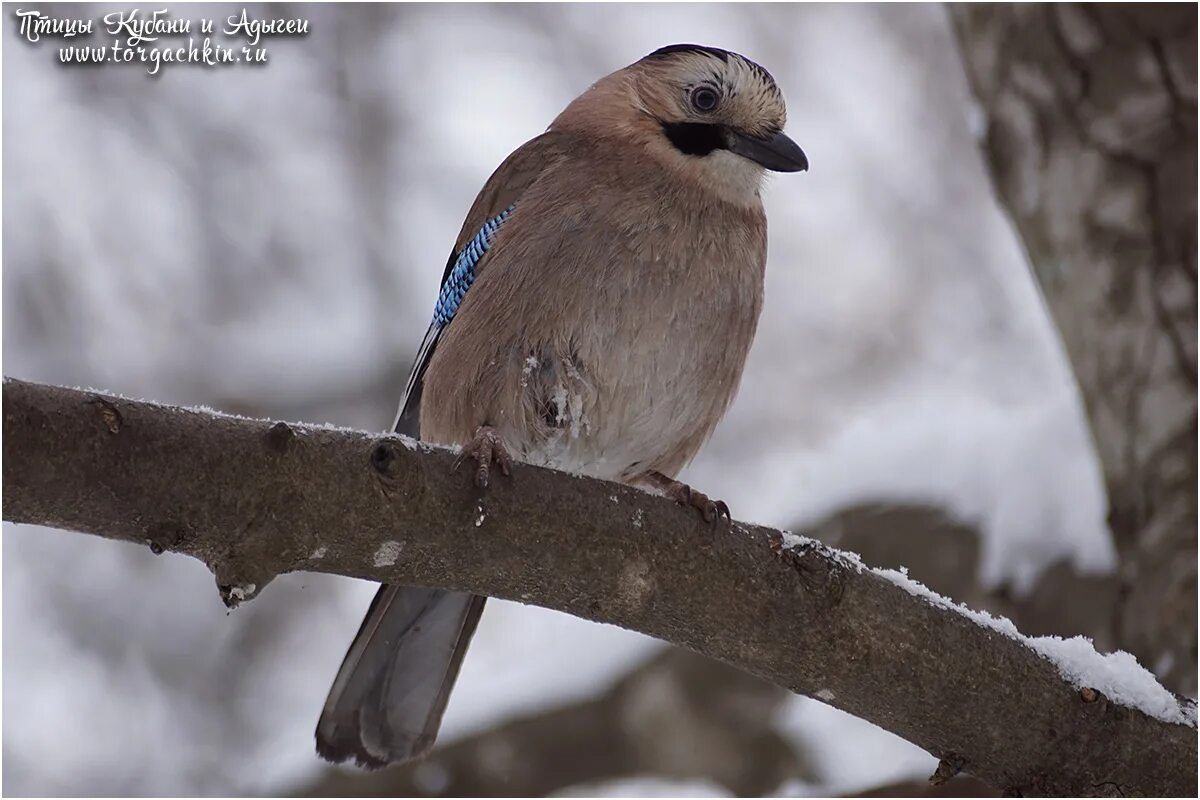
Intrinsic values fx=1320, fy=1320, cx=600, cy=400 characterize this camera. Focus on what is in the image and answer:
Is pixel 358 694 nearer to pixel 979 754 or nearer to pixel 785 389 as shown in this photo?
pixel 979 754

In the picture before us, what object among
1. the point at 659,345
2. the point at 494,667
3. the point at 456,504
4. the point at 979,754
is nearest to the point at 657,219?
the point at 659,345

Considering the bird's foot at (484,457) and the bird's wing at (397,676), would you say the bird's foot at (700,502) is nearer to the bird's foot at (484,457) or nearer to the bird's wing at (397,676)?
the bird's foot at (484,457)

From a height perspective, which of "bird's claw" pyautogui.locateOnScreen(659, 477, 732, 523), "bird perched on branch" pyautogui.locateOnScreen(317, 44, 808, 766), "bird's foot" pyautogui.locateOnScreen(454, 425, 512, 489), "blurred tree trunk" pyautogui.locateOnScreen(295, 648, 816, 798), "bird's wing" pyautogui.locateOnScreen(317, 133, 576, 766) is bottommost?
"blurred tree trunk" pyautogui.locateOnScreen(295, 648, 816, 798)

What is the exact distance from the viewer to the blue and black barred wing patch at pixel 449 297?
3217 millimetres

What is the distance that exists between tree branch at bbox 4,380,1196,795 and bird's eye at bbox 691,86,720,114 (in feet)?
4.71

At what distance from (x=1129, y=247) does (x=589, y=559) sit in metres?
2.07

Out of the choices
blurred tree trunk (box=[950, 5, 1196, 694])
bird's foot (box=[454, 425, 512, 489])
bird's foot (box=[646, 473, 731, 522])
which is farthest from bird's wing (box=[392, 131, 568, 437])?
blurred tree trunk (box=[950, 5, 1196, 694])

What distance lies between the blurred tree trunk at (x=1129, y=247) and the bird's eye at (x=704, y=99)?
92 centimetres

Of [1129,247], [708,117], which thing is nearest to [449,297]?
[708,117]

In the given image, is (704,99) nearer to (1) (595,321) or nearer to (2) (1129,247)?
(1) (595,321)

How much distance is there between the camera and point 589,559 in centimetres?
210

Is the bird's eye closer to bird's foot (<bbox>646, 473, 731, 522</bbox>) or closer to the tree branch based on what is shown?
bird's foot (<bbox>646, 473, 731, 522</bbox>)

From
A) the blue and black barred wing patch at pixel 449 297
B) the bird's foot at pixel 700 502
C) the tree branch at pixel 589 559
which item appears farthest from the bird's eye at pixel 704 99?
the tree branch at pixel 589 559

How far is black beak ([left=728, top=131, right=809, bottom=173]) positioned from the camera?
318cm
